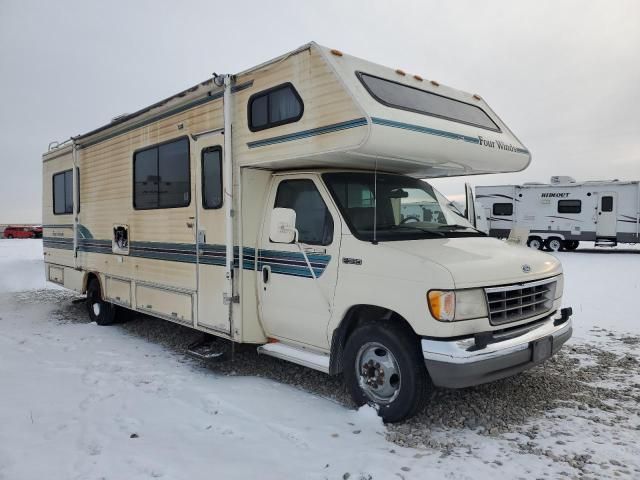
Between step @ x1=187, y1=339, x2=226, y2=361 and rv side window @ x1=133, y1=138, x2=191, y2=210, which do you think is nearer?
step @ x1=187, y1=339, x2=226, y2=361

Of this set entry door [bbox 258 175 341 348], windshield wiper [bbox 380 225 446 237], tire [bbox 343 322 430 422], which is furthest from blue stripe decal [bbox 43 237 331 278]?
tire [bbox 343 322 430 422]

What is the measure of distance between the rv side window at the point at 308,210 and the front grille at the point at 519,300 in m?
1.50

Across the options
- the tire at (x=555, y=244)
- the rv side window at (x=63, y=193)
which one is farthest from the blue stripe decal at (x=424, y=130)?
the tire at (x=555, y=244)

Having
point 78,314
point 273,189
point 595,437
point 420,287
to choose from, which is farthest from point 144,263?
point 595,437

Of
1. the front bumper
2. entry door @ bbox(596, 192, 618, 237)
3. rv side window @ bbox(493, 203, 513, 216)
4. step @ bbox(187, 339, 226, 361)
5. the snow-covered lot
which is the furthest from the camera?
rv side window @ bbox(493, 203, 513, 216)

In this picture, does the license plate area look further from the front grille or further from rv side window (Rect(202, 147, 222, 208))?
rv side window (Rect(202, 147, 222, 208))

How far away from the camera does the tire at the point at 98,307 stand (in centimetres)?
826

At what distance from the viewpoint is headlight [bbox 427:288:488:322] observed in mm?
3852

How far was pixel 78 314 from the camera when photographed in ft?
30.7

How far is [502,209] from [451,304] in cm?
2017

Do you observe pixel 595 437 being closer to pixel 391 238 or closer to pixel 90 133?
pixel 391 238

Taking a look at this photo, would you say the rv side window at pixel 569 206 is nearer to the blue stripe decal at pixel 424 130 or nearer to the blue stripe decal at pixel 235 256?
the blue stripe decal at pixel 424 130

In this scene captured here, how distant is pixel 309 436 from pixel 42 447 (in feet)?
6.53

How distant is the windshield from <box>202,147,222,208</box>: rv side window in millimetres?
1397
